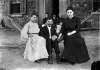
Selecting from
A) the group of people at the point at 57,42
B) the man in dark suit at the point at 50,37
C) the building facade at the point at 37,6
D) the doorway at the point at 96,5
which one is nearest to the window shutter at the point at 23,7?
the building facade at the point at 37,6

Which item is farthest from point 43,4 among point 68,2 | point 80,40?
point 80,40

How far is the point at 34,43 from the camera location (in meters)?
4.29

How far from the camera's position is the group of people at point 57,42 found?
4.09 m

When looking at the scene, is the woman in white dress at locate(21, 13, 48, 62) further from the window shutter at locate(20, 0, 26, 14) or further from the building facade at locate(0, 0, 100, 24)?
the window shutter at locate(20, 0, 26, 14)

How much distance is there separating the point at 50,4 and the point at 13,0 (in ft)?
8.86

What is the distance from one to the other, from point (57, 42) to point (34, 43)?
664 mm

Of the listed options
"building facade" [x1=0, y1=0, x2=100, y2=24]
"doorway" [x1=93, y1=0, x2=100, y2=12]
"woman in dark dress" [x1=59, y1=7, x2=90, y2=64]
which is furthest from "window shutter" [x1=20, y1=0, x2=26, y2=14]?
"woman in dark dress" [x1=59, y1=7, x2=90, y2=64]

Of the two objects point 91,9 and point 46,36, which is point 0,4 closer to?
point 91,9

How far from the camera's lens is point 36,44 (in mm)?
4242

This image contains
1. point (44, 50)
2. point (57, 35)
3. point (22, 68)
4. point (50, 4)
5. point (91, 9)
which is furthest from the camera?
point (50, 4)

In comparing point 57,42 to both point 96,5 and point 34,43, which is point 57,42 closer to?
point 34,43

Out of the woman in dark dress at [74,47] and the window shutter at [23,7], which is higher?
the window shutter at [23,7]

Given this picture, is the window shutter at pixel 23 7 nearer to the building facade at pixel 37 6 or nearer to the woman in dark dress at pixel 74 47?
the building facade at pixel 37 6

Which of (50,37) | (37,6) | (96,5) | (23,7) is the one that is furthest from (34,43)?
(96,5)
